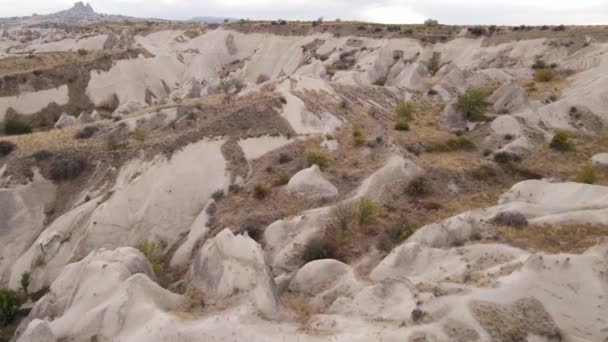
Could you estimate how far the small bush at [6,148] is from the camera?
28.9m

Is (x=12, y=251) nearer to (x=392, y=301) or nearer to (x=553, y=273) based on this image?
(x=392, y=301)

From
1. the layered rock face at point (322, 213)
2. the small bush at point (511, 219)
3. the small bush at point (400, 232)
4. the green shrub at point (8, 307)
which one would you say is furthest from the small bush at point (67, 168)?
the small bush at point (511, 219)

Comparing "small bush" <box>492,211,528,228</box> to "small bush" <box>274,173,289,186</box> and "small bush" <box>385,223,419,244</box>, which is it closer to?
"small bush" <box>385,223,419,244</box>

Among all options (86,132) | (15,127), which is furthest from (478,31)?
(15,127)

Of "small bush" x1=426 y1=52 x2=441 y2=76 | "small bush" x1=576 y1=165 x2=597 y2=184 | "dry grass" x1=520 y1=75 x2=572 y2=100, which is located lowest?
"small bush" x1=576 y1=165 x2=597 y2=184

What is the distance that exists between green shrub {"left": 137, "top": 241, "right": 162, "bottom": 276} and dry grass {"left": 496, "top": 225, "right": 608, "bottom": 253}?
15.6 m

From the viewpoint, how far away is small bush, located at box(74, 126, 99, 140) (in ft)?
102

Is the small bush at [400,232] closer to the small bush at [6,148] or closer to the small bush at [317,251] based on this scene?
the small bush at [317,251]

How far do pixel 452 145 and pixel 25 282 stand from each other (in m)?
26.1

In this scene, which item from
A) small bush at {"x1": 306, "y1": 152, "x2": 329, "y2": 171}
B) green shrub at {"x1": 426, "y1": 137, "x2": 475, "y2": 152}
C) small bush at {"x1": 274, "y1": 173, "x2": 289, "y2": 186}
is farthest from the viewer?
green shrub at {"x1": 426, "y1": 137, "x2": 475, "y2": 152}

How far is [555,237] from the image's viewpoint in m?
17.5

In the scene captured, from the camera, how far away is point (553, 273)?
1384 cm

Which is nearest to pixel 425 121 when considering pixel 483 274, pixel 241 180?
pixel 241 180

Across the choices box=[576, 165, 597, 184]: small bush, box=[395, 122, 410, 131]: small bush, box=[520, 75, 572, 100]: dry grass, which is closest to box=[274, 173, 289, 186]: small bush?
box=[395, 122, 410, 131]: small bush
